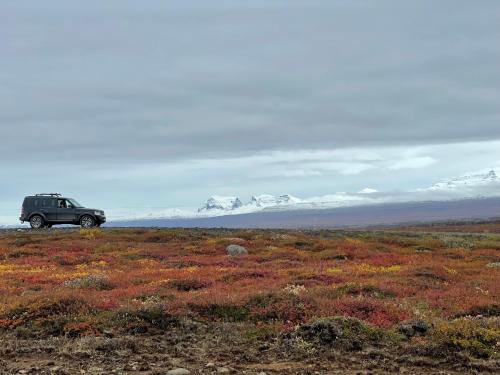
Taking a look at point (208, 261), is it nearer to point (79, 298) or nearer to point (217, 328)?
point (79, 298)

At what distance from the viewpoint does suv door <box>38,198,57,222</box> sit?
153 ft

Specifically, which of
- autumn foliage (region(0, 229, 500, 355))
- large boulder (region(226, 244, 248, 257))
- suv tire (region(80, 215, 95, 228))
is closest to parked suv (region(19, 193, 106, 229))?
suv tire (region(80, 215, 95, 228))

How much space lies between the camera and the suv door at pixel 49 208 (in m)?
46.5

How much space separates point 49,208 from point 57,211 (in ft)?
2.61

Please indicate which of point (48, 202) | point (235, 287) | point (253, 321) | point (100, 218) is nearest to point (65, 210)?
point (48, 202)

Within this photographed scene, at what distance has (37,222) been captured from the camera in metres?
48.2

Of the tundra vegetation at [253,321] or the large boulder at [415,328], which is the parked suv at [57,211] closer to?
the tundra vegetation at [253,321]

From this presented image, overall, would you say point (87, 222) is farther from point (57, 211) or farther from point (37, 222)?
point (37, 222)

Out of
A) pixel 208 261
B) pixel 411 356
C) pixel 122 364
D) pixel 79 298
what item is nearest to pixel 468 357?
pixel 411 356

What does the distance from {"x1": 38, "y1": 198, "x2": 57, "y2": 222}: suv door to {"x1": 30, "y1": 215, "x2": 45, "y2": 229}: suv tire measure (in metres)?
0.88

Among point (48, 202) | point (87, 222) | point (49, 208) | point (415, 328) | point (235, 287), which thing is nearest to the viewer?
point (415, 328)

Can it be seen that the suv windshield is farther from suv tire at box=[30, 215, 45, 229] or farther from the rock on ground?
the rock on ground

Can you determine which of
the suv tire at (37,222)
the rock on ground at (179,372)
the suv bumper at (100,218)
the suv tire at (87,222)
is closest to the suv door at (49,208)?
the suv tire at (37,222)

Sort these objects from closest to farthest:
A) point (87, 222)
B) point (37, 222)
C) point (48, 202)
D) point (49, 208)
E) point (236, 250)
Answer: point (236, 250)
point (48, 202)
point (49, 208)
point (87, 222)
point (37, 222)
